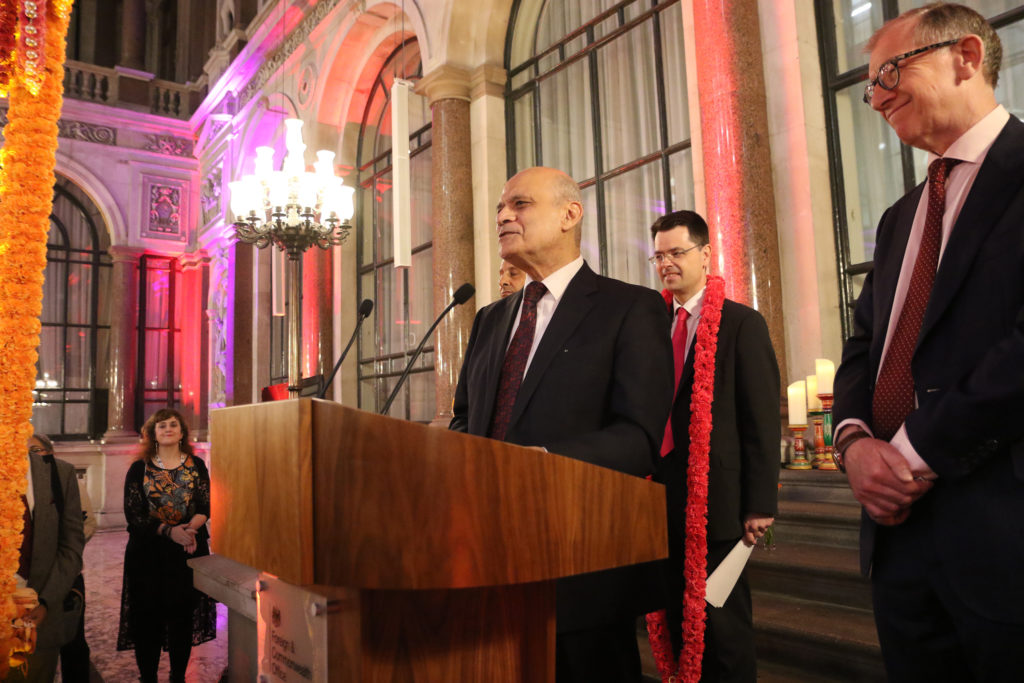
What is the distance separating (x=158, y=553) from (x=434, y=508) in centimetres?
332

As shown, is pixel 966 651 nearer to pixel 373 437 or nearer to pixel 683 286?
pixel 373 437

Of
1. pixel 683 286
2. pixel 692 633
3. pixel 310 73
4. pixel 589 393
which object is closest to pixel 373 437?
pixel 589 393

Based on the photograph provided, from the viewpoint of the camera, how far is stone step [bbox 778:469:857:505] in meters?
3.26

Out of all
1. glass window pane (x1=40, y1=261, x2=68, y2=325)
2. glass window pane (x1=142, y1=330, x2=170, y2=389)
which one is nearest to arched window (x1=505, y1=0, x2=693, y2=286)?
glass window pane (x1=142, y1=330, x2=170, y2=389)

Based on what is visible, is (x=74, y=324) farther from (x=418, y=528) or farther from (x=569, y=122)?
(x=418, y=528)

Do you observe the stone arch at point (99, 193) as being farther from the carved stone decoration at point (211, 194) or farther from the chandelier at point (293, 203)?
the chandelier at point (293, 203)

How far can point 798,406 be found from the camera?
3.61 meters

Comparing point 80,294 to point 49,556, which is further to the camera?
point 80,294

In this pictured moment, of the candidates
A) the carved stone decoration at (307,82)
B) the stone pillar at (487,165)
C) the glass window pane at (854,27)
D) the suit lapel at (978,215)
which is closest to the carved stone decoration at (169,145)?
the carved stone decoration at (307,82)

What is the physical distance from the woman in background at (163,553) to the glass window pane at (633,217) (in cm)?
323

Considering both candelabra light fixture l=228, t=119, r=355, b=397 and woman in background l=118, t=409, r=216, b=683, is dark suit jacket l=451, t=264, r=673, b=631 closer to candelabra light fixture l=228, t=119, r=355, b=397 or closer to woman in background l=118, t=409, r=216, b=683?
woman in background l=118, t=409, r=216, b=683

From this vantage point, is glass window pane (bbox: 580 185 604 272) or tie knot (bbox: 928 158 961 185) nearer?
tie knot (bbox: 928 158 961 185)

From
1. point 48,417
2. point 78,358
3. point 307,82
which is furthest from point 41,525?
point 78,358

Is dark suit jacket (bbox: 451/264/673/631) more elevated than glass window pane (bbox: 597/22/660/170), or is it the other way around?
glass window pane (bbox: 597/22/660/170)
